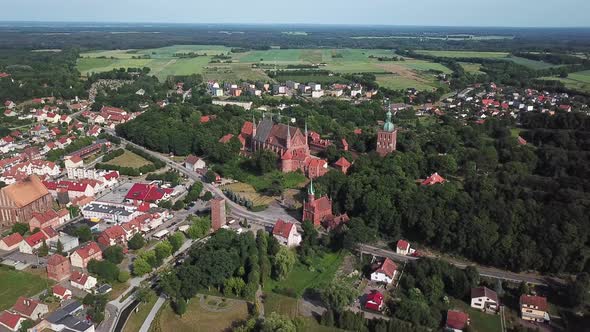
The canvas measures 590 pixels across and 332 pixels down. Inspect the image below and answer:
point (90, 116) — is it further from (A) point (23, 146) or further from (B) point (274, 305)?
(B) point (274, 305)

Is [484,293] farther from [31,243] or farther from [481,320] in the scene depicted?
[31,243]

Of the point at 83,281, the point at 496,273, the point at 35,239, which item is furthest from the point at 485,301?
the point at 35,239

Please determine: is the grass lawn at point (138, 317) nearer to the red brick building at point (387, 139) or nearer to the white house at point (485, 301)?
the white house at point (485, 301)

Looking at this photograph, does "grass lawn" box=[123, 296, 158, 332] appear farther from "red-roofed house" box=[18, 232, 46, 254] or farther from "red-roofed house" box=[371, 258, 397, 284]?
"red-roofed house" box=[371, 258, 397, 284]

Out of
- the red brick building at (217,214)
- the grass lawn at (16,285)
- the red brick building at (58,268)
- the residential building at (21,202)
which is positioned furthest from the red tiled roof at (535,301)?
the residential building at (21,202)

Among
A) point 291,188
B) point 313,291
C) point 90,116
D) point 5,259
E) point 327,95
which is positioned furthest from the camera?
point 327,95

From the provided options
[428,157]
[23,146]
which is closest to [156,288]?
[428,157]
